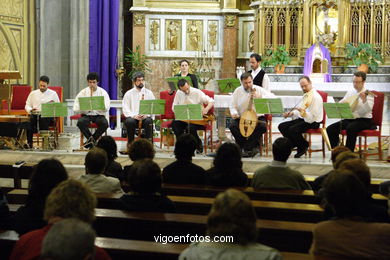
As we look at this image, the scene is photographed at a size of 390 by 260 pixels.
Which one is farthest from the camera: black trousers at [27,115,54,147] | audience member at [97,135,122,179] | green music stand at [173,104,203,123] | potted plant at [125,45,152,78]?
potted plant at [125,45,152,78]

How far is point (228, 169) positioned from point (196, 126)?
3.85 meters

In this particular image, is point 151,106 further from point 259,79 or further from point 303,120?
point 303,120

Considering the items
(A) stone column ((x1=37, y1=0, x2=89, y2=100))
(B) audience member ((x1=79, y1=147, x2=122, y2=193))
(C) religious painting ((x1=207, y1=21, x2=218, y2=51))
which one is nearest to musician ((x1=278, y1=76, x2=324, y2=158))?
(B) audience member ((x1=79, y1=147, x2=122, y2=193))

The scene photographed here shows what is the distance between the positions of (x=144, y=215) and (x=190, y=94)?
5.50 m

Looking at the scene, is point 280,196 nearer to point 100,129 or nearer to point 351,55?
point 100,129

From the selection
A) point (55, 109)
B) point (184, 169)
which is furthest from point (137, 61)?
point (184, 169)

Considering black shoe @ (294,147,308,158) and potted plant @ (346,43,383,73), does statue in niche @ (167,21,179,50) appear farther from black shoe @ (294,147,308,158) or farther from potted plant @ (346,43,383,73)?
black shoe @ (294,147,308,158)

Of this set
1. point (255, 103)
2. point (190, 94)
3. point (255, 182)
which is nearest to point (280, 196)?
point (255, 182)

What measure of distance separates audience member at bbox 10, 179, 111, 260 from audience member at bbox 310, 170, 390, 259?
3.56ft

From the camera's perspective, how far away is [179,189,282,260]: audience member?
2.54 metres

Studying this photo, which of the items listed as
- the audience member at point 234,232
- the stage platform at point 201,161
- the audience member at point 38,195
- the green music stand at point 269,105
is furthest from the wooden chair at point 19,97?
the audience member at point 234,232

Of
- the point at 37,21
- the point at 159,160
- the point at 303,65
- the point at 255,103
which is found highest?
the point at 37,21

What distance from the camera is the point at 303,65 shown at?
45.0ft

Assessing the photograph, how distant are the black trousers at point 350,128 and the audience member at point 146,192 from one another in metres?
4.74
